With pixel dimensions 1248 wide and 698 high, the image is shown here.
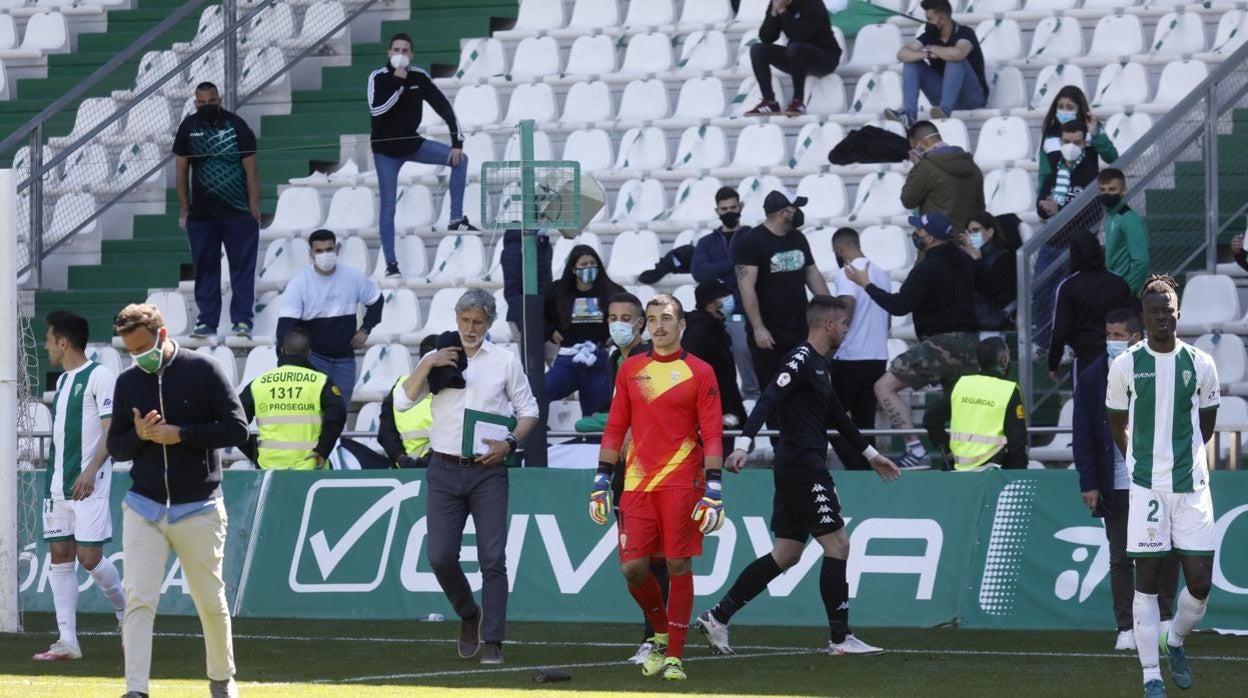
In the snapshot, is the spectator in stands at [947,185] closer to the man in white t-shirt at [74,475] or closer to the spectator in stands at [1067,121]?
the spectator in stands at [1067,121]

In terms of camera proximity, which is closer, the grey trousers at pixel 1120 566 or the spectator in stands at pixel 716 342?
the grey trousers at pixel 1120 566

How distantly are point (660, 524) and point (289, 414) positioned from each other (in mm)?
5252

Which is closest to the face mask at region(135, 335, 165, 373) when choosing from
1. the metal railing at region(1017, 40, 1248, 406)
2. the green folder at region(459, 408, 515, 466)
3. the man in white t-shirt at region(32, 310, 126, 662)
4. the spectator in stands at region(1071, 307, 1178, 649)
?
the green folder at region(459, 408, 515, 466)

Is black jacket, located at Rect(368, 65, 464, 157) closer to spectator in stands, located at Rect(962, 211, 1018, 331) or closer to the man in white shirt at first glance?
spectator in stands, located at Rect(962, 211, 1018, 331)

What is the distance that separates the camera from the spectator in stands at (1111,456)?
41.7 ft

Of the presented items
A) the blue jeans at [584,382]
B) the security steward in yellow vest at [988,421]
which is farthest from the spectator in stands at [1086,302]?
the blue jeans at [584,382]

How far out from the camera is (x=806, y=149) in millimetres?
19859

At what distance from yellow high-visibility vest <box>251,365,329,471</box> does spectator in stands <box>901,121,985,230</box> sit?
16.6ft

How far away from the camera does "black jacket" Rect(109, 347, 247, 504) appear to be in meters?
9.70

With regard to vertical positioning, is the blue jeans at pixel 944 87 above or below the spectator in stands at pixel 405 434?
above

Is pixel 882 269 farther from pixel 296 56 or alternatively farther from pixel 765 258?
pixel 296 56

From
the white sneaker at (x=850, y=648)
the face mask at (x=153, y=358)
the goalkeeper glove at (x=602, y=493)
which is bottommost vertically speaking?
the white sneaker at (x=850, y=648)

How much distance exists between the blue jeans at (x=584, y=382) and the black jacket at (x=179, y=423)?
290 inches

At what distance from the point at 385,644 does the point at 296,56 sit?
10.2 metres
